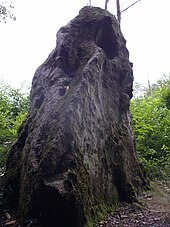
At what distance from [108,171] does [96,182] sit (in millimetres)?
628

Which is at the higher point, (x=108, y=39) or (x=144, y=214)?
(x=108, y=39)

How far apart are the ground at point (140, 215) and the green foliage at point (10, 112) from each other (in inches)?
149

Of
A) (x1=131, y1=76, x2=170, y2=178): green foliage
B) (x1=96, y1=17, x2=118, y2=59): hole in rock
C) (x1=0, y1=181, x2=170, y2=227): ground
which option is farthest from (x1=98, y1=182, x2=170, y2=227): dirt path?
(x1=96, y1=17, x2=118, y2=59): hole in rock

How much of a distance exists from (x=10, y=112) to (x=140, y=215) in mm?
11526

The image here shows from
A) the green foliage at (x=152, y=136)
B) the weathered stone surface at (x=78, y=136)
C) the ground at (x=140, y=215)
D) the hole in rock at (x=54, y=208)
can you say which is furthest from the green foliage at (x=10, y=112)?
the green foliage at (x=152, y=136)

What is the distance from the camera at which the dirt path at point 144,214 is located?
4.22 metres

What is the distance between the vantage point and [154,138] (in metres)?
10.5

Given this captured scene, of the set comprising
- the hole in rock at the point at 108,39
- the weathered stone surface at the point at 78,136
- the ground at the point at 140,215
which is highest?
the hole in rock at the point at 108,39

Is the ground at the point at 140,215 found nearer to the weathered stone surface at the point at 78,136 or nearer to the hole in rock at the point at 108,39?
the weathered stone surface at the point at 78,136

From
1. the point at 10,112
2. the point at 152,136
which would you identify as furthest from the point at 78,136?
the point at 10,112

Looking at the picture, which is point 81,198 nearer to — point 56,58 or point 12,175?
point 12,175

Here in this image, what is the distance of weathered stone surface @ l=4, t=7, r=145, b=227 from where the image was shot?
12.7 ft

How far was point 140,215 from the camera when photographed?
4625 mm

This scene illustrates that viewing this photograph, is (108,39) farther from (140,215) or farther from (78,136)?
(140,215)
